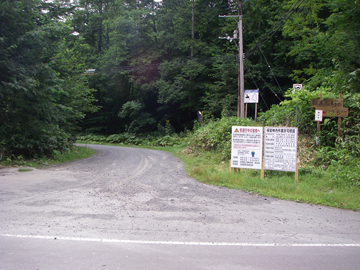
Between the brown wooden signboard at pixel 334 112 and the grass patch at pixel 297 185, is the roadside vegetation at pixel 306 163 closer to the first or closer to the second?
the grass patch at pixel 297 185

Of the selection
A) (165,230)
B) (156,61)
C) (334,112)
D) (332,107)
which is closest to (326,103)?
(332,107)

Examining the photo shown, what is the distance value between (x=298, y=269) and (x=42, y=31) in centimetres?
1327

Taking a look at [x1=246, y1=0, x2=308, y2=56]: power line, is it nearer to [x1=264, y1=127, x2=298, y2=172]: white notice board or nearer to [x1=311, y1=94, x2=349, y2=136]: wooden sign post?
[x1=311, y1=94, x2=349, y2=136]: wooden sign post

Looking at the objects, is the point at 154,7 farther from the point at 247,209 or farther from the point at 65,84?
the point at 247,209

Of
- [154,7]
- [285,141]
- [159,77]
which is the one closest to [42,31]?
[285,141]

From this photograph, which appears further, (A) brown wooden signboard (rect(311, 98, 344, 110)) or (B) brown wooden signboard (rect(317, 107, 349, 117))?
(A) brown wooden signboard (rect(311, 98, 344, 110))

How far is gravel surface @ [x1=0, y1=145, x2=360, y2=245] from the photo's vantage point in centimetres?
491

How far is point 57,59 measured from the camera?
16438 mm

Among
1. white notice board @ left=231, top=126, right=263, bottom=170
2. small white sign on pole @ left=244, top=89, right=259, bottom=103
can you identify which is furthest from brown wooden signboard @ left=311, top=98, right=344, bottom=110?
small white sign on pole @ left=244, top=89, right=259, bottom=103

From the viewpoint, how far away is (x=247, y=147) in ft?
32.5

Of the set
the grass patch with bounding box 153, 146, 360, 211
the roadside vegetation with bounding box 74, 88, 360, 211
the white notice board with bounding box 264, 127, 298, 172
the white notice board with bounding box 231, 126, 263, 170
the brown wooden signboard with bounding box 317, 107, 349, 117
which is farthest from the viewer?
the brown wooden signboard with bounding box 317, 107, 349, 117

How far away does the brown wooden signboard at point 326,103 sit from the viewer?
1127 centimetres

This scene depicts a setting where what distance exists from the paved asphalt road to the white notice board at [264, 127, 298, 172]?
198 centimetres

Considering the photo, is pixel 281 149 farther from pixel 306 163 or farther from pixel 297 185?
pixel 306 163
